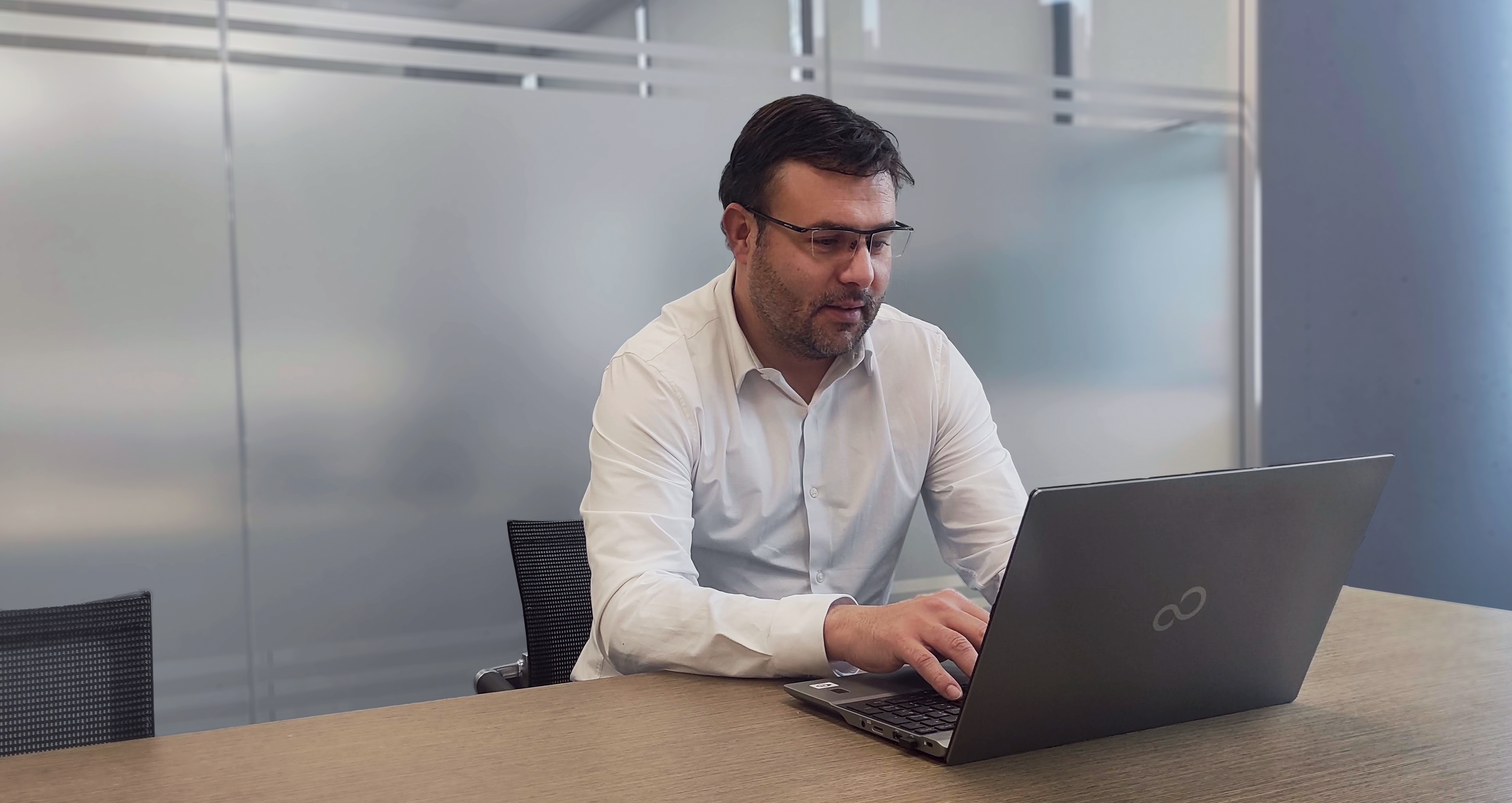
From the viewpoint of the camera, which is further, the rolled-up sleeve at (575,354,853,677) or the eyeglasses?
the eyeglasses

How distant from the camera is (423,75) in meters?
2.97

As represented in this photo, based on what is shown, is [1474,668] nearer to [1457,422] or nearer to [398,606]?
[398,606]

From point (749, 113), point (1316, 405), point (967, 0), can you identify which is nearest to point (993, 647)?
point (749, 113)

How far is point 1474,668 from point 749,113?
2479 mm

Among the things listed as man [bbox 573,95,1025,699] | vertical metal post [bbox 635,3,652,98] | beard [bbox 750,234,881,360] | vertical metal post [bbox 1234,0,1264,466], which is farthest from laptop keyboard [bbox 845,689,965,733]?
vertical metal post [bbox 1234,0,1264,466]

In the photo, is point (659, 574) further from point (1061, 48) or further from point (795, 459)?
point (1061, 48)

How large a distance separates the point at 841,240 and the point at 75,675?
1161 millimetres

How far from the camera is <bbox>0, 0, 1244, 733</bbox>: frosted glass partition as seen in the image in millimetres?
2650

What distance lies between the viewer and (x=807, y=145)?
5.89ft

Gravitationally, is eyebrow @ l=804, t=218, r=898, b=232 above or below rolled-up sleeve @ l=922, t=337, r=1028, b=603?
above

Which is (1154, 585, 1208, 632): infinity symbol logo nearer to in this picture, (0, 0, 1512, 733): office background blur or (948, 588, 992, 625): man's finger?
(948, 588, 992, 625): man's finger

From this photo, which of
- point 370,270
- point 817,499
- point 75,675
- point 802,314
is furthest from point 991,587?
point 370,270

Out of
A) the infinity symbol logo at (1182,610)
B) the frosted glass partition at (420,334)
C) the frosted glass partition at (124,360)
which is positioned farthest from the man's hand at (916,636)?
the frosted glass partition at (124,360)

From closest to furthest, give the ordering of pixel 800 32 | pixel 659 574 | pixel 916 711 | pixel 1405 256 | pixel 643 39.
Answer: pixel 916 711, pixel 659 574, pixel 643 39, pixel 800 32, pixel 1405 256
